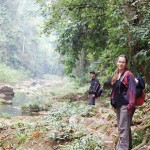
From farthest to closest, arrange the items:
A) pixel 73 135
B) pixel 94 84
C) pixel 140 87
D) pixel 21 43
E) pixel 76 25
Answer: pixel 21 43
pixel 76 25
pixel 94 84
pixel 73 135
pixel 140 87

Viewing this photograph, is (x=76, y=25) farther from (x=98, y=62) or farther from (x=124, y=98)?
(x=124, y=98)

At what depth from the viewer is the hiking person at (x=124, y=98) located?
5.07 meters

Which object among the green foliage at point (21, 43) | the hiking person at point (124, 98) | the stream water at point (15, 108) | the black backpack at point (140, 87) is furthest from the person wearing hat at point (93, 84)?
the green foliage at point (21, 43)

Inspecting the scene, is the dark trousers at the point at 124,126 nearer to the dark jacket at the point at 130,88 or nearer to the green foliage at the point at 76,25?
the dark jacket at the point at 130,88

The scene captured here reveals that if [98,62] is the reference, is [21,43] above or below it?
above

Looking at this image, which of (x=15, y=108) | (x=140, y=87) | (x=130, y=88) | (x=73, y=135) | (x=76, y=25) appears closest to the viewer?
(x=130, y=88)

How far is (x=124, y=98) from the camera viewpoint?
518 cm

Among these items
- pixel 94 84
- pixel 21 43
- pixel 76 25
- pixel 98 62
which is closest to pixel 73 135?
pixel 94 84

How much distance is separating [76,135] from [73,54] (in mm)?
10846

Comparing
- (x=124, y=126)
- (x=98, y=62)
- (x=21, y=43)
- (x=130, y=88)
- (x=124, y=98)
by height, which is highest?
(x=21, y=43)

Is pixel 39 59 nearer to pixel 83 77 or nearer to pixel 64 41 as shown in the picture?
pixel 83 77

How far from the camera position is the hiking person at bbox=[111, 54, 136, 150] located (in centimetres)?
507

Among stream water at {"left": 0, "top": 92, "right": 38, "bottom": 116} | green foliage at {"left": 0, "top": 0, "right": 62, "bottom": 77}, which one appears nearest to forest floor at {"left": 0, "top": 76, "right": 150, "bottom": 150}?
stream water at {"left": 0, "top": 92, "right": 38, "bottom": 116}

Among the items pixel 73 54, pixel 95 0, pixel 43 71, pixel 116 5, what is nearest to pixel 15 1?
pixel 43 71
